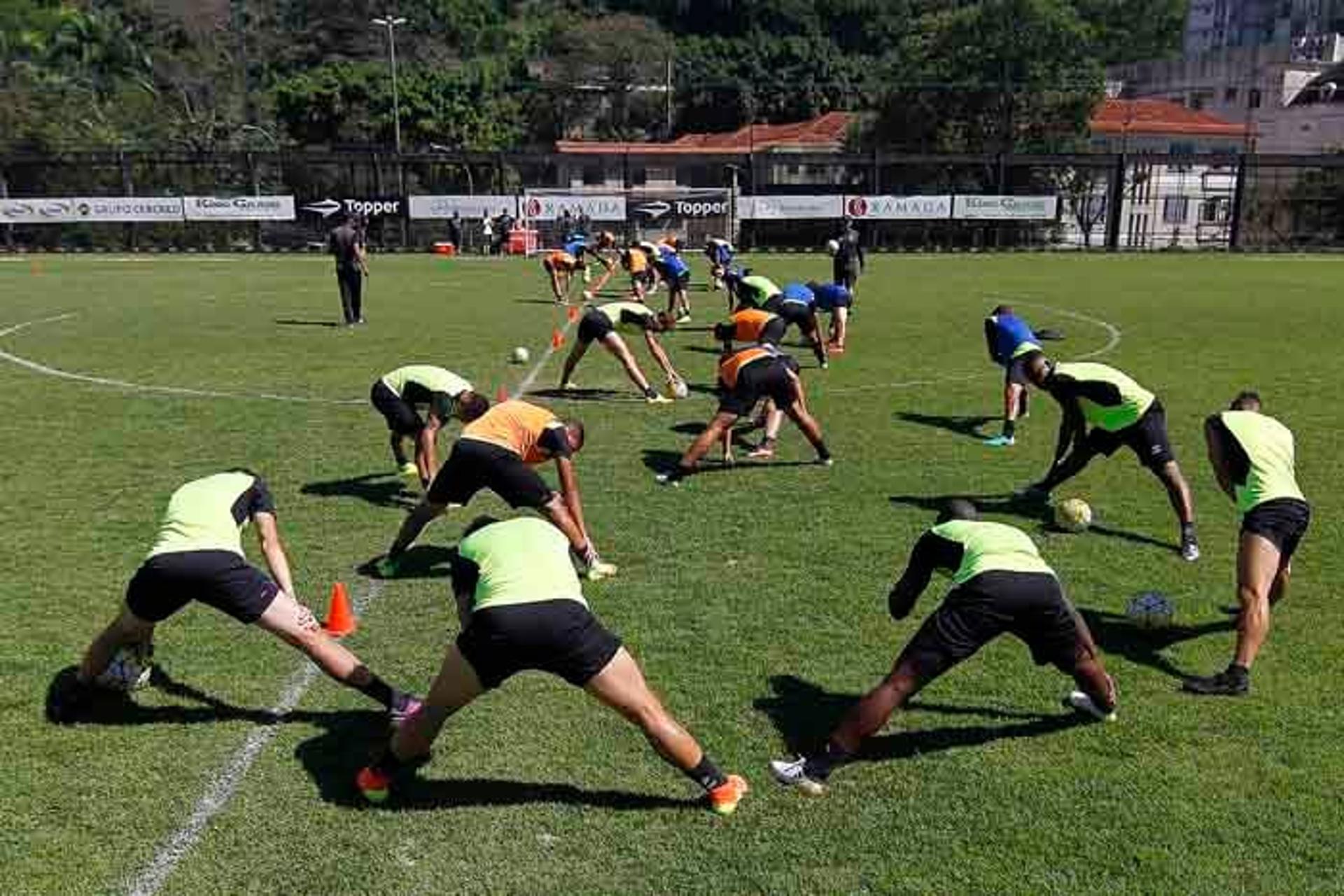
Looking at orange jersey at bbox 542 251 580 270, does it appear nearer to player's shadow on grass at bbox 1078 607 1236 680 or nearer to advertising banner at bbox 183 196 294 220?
player's shadow on grass at bbox 1078 607 1236 680

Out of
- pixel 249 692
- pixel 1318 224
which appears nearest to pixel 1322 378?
pixel 249 692

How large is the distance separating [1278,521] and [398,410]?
6.79 meters

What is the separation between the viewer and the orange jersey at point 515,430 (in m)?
7.53

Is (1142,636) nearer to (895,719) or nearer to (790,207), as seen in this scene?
(895,719)

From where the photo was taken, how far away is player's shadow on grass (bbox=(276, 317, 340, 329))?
855 inches

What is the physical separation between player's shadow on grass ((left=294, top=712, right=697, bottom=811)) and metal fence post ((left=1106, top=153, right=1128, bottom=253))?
151 ft

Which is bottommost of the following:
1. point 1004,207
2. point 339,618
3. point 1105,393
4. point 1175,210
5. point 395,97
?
point 339,618

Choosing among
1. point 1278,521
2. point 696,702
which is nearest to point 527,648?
point 696,702

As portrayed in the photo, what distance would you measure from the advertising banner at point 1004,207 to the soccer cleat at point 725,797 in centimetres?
4303

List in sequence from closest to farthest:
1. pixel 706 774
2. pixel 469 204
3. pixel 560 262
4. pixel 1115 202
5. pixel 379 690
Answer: pixel 706 774 → pixel 379 690 → pixel 560 262 → pixel 469 204 → pixel 1115 202

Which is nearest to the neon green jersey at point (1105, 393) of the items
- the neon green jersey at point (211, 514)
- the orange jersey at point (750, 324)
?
the orange jersey at point (750, 324)

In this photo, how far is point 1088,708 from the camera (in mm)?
5832

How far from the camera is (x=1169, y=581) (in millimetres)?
7859

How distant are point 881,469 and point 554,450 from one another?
445 cm
